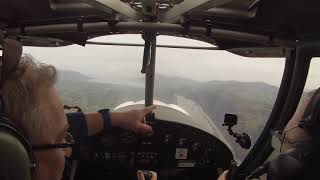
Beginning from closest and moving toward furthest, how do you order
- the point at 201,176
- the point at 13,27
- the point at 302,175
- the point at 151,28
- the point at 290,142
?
the point at 302,175
the point at 290,142
the point at 151,28
the point at 13,27
the point at 201,176

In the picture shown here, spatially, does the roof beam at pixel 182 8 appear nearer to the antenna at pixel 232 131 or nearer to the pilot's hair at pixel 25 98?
the antenna at pixel 232 131

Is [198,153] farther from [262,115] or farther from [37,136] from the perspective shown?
[37,136]

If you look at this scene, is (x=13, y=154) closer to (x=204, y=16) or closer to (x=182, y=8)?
(x=182, y=8)

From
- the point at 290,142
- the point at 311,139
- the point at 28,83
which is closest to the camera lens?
the point at 28,83

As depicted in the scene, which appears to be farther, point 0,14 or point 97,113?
point 0,14

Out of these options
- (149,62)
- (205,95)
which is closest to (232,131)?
(149,62)

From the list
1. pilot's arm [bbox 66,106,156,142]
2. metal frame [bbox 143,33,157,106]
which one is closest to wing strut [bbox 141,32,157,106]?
metal frame [bbox 143,33,157,106]

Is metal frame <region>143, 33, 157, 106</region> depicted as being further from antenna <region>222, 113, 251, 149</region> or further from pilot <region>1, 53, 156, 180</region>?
pilot <region>1, 53, 156, 180</region>

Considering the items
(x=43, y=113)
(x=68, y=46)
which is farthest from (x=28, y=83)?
(x=68, y=46)
